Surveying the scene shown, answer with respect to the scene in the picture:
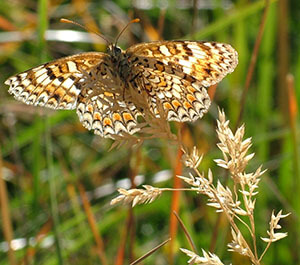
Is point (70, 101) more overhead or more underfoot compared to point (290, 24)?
more overhead

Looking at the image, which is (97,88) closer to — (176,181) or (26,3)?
(176,181)

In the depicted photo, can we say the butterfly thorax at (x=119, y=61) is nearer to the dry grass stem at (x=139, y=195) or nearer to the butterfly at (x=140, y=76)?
the butterfly at (x=140, y=76)

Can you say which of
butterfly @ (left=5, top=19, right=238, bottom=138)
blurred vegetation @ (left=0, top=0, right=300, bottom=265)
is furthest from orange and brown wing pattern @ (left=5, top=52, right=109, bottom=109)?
blurred vegetation @ (left=0, top=0, right=300, bottom=265)

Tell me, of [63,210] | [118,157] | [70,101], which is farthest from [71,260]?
[70,101]

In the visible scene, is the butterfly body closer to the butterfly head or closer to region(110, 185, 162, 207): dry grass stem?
the butterfly head

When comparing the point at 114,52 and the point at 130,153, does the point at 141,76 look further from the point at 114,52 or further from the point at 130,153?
the point at 130,153

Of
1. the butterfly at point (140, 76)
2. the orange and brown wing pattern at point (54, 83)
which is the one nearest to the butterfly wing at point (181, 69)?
the butterfly at point (140, 76)

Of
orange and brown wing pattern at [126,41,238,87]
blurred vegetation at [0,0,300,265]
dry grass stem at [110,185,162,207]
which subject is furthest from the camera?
blurred vegetation at [0,0,300,265]
